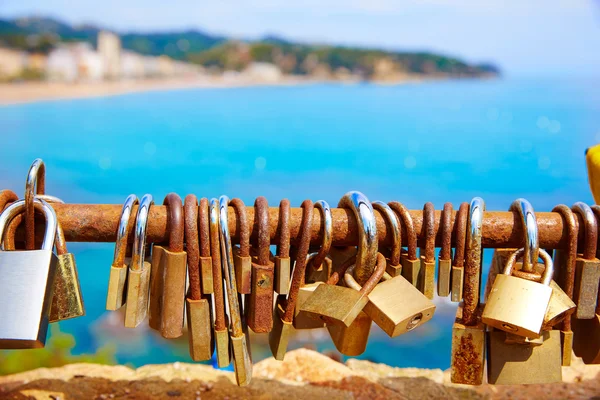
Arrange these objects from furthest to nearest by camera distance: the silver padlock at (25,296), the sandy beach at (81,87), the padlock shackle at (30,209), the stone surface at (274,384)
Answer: the sandy beach at (81,87) < the stone surface at (274,384) < the padlock shackle at (30,209) < the silver padlock at (25,296)

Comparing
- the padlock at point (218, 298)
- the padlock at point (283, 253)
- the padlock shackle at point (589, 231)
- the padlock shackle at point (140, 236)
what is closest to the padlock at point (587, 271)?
the padlock shackle at point (589, 231)

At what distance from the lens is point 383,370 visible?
181 centimetres

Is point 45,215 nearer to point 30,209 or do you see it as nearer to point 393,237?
point 30,209

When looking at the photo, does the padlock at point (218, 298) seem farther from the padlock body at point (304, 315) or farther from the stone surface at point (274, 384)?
the stone surface at point (274, 384)

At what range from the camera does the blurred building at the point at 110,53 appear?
1445 cm

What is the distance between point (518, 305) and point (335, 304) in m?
0.25

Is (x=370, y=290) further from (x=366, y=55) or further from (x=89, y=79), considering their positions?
(x=366, y=55)

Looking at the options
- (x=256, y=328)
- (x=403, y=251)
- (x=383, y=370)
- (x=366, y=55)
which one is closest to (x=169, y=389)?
(x=383, y=370)

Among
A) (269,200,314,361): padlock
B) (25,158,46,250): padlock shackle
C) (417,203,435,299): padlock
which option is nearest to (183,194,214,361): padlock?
(269,200,314,361): padlock

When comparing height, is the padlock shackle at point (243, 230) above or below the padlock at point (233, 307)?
above

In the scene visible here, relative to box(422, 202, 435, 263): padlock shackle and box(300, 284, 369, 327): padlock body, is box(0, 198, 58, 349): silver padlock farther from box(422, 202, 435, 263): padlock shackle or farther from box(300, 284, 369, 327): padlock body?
box(422, 202, 435, 263): padlock shackle

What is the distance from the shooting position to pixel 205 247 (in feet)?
2.77

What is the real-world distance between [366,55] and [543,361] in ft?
53.8

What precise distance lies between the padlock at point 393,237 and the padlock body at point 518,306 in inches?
5.6
